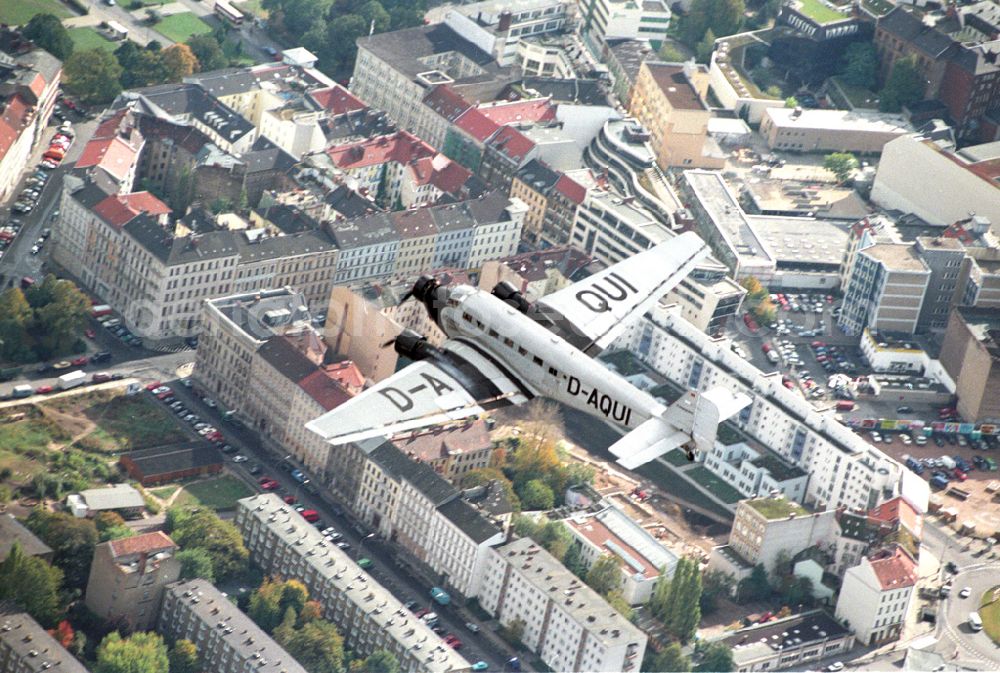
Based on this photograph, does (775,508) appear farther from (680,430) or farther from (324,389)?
(680,430)

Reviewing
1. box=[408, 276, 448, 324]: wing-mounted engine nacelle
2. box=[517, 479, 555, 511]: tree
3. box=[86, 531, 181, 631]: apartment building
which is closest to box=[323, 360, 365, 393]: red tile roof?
box=[517, 479, 555, 511]: tree

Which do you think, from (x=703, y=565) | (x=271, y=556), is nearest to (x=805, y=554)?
(x=703, y=565)

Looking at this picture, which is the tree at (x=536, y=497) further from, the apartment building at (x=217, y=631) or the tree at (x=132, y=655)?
the tree at (x=132, y=655)

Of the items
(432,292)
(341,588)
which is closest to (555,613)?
(341,588)

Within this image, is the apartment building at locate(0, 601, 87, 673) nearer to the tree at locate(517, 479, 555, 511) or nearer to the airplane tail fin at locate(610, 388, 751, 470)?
the tree at locate(517, 479, 555, 511)

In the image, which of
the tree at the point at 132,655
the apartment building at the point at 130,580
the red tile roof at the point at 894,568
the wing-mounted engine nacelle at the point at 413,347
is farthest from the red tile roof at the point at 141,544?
the red tile roof at the point at 894,568

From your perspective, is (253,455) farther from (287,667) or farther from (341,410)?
(341,410)
